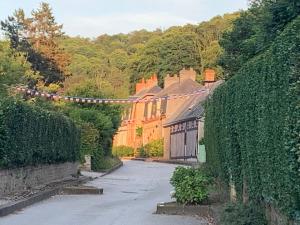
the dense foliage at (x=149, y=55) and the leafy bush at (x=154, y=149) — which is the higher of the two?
the dense foliage at (x=149, y=55)

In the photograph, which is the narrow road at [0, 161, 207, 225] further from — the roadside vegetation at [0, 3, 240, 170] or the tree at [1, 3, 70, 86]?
the tree at [1, 3, 70, 86]

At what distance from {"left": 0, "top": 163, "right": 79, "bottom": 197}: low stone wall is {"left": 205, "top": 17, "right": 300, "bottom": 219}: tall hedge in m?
7.44

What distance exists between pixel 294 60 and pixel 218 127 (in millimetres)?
9147

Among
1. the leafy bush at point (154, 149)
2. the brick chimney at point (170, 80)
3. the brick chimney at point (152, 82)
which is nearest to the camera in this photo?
the leafy bush at point (154, 149)

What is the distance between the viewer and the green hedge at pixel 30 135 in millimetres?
18062

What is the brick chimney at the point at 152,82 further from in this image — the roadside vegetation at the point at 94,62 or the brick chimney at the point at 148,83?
the roadside vegetation at the point at 94,62

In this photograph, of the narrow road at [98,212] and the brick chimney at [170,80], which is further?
the brick chimney at [170,80]

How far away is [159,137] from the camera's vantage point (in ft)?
278

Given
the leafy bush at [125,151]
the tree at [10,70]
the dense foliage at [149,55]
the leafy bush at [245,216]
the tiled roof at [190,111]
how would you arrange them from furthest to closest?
1. the leafy bush at [125,151]
2. the dense foliage at [149,55]
3. the tiled roof at [190,111]
4. the tree at [10,70]
5. the leafy bush at [245,216]

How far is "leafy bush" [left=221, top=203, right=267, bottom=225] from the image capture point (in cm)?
1033

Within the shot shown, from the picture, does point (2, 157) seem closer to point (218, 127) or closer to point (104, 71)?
point (218, 127)

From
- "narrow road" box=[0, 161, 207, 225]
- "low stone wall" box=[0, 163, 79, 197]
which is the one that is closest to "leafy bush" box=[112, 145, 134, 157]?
"low stone wall" box=[0, 163, 79, 197]

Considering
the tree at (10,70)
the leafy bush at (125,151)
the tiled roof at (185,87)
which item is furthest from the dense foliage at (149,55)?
the tree at (10,70)

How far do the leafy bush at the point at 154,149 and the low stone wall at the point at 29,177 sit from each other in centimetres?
5163
